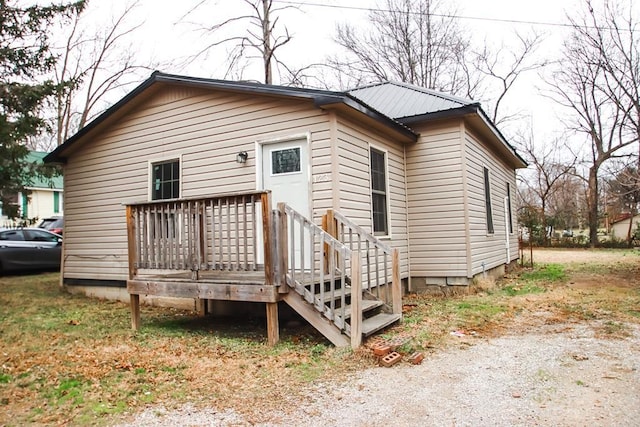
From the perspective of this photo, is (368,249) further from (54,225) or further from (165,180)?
(54,225)

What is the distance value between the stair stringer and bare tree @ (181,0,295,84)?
40.6 ft

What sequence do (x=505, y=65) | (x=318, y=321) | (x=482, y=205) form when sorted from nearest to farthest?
1. (x=318, y=321)
2. (x=482, y=205)
3. (x=505, y=65)

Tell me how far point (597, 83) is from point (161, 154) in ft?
62.6

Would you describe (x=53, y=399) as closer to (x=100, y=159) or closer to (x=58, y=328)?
(x=58, y=328)

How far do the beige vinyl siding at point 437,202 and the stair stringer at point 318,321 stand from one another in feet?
13.0

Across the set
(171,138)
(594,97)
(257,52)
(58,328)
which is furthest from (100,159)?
(594,97)

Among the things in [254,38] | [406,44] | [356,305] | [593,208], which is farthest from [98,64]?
[593,208]

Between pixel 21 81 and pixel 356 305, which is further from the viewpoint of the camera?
pixel 21 81

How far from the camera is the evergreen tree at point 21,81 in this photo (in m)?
7.88

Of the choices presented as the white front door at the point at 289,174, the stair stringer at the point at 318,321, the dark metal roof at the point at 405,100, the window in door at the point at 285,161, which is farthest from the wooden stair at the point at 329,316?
the dark metal roof at the point at 405,100

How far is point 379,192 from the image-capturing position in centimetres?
737

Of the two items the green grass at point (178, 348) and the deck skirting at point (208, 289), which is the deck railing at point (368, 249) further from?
the deck skirting at point (208, 289)

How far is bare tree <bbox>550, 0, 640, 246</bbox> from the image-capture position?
44.3ft

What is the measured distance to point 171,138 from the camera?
7.73 m
